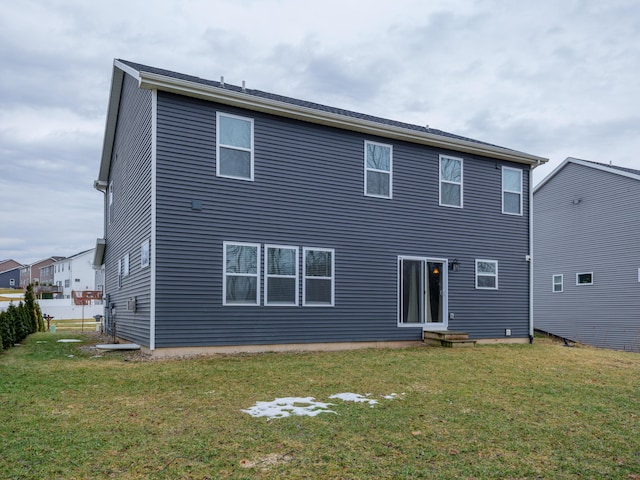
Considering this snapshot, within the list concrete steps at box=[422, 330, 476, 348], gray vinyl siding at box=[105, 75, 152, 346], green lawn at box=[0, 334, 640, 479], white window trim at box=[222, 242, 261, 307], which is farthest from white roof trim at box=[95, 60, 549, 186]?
green lawn at box=[0, 334, 640, 479]

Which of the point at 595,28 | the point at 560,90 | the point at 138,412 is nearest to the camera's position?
the point at 138,412

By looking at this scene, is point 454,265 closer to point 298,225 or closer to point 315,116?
point 298,225

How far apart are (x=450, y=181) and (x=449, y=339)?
13.2 feet

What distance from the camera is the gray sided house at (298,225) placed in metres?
9.78

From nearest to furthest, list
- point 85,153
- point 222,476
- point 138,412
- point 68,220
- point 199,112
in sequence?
point 222,476 → point 138,412 → point 199,112 → point 85,153 → point 68,220

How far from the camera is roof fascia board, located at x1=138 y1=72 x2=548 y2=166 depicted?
31.3ft

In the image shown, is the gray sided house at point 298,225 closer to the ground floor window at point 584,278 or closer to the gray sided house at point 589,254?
the gray sided house at point 589,254

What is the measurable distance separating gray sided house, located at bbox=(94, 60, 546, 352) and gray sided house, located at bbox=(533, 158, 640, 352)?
606cm

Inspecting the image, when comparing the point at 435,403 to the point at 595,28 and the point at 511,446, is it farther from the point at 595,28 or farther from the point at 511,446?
the point at 595,28

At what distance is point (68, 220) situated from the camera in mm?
39875

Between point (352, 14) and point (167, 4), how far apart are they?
4532 mm

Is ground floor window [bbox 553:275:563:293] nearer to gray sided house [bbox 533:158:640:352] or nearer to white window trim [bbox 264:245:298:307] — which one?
gray sided house [bbox 533:158:640:352]

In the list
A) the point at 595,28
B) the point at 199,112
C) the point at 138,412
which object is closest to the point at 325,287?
the point at 199,112

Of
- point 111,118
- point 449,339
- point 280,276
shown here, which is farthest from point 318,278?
point 111,118
